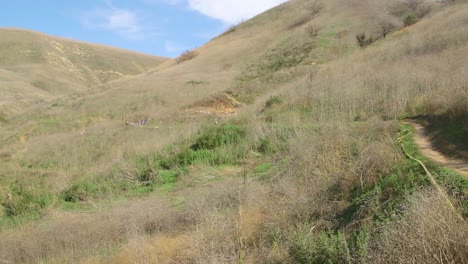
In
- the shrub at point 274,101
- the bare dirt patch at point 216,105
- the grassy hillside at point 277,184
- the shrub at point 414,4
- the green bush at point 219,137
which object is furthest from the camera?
the shrub at point 414,4

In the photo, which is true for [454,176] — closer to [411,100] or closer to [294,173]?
[294,173]

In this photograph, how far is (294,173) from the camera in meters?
7.24

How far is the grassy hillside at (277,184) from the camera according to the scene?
4316 millimetres

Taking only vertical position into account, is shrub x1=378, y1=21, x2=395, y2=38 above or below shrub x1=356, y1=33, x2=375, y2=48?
above

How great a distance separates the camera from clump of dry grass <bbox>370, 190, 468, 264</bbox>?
3.21m

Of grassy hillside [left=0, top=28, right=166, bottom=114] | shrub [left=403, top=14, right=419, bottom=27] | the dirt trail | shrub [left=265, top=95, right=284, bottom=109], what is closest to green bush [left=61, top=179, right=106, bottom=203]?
the dirt trail

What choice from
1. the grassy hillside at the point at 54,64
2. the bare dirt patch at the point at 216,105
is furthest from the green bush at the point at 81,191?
the grassy hillside at the point at 54,64

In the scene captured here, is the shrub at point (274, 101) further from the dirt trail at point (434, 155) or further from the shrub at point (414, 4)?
the shrub at point (414, 4)

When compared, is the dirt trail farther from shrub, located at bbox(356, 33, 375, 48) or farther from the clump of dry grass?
shrub, located at bbox(356, 33, 375, 48)

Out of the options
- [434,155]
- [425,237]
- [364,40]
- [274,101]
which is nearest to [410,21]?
[364,40]

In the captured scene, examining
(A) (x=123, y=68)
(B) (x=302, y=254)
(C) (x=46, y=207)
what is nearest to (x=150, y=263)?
(B) (x=302, y=254)

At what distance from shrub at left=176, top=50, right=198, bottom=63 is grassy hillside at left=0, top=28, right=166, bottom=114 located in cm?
2757

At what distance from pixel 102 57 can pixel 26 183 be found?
11992 cm

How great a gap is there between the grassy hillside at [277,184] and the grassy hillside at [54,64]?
6615 cm
